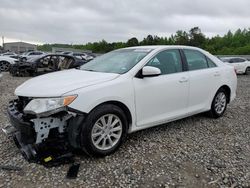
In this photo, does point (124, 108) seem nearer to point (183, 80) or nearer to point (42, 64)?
point (183, 80)

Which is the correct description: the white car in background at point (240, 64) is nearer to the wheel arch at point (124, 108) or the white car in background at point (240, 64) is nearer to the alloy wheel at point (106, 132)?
the wheel arch at point (124, 108)

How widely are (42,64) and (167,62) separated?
10234 mm

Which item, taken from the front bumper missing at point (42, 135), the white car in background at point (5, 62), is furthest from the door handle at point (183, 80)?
the white car in background at point (5, 62)

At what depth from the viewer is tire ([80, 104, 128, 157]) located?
3.42m

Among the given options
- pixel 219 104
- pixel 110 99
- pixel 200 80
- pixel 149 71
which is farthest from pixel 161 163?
pixel 219 104

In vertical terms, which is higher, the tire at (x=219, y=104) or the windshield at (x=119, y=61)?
the windshield at (x=119, y=61)

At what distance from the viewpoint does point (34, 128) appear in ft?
Answer: 10.9

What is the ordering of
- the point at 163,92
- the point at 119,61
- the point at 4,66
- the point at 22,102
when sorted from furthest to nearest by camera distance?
the point at 4,66
the point at 119,61
the point at 163,92
the point at 22,102

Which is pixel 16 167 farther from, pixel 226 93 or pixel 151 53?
pixel 226 93

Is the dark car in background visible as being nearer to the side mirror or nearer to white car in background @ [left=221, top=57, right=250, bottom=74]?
the side mirror

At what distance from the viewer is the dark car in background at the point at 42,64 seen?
39.7 feet

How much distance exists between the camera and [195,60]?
5117 millimetres

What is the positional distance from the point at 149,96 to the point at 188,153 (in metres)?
0.97

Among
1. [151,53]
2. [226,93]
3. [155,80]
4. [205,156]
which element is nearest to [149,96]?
[155,80]
